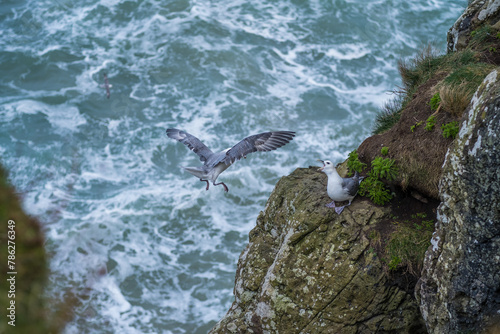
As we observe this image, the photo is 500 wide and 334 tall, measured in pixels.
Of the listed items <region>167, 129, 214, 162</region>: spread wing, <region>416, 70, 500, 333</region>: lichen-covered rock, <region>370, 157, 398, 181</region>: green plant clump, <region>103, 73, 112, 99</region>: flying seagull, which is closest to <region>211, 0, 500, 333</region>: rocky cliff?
<region>416, 70, 500, 333</region>: lichen-covered rock

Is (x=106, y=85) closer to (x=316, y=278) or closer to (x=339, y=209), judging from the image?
(x=339, y=209)

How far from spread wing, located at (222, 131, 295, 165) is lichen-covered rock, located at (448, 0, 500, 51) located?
13.7ft

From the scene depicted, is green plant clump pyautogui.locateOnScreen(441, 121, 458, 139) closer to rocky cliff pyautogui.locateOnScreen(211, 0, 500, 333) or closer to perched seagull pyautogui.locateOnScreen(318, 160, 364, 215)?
rocky cliff pyautogui.locateOnScreen(211, 0, 500, 333)

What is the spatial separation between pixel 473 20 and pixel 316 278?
21.1 ft

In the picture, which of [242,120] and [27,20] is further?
[27,20]

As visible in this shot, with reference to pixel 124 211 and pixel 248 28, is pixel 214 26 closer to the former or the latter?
pixel 248 28

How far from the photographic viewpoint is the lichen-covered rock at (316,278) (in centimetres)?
729

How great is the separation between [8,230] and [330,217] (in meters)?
4.38

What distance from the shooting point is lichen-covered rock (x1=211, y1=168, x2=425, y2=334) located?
7.29 meters

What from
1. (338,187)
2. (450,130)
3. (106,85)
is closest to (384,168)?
(338,187)

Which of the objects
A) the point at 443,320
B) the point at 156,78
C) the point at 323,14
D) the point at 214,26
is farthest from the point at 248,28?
the point at 443,320

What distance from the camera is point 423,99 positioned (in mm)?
8641

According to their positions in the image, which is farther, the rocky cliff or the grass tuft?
the grass tuft

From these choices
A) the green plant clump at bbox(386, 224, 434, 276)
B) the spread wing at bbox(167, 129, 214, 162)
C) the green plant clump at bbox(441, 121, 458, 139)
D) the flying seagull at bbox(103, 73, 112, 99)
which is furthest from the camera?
the flying seagull at bbox(103, 73, 112, 99)
